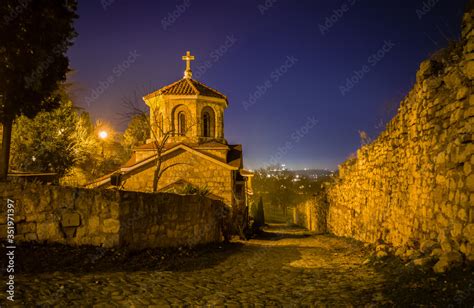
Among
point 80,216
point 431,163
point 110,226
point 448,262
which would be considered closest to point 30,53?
point 80,216

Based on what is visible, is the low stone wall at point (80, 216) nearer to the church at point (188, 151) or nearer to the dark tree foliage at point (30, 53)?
the dark tree foliage at point (30, 53)

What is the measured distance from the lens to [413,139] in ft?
24.1

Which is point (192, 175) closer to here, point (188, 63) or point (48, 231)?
point (188, 63)

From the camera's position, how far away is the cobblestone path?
4.46m

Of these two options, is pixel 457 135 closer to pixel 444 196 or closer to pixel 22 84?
pixel 444 196

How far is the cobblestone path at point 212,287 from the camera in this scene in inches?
176

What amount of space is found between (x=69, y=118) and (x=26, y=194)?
16.2 meters

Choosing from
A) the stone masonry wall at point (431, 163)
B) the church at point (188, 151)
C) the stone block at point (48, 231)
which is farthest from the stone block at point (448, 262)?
the church at point (188, 151)

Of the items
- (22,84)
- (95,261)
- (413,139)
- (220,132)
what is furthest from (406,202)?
(220,132)

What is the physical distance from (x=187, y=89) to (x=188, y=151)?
5.94 metres

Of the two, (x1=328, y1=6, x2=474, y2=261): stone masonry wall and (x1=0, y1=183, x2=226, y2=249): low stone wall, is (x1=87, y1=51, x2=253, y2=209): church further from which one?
(x1=328, y1=6, x2=474, y2=261): stone masonry wall

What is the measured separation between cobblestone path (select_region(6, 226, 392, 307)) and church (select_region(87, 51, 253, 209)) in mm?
13878

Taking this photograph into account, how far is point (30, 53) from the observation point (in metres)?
9.04

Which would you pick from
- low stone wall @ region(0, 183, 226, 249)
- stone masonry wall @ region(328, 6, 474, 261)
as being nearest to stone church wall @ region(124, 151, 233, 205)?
stone masonry wall @ region(328, 6, 474, 261)
